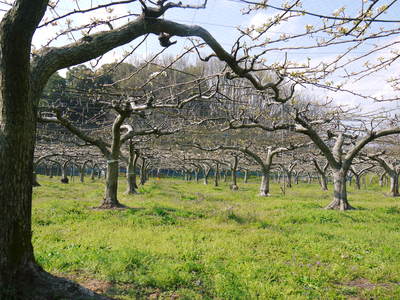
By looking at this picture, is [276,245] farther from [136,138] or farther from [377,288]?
[136,138]

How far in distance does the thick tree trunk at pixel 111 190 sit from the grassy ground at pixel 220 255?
130cm

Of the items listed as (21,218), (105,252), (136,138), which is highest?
(136,138)

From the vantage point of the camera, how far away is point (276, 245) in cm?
654

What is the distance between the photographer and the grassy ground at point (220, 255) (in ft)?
14.1

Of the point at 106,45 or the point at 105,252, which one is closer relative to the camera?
the point at 106,45

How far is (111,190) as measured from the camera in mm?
10852

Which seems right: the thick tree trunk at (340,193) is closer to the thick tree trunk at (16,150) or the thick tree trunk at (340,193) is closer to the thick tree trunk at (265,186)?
the thick tree trunk at (265,186)

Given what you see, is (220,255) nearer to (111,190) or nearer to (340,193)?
(111,190)

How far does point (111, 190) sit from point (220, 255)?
6272 mm

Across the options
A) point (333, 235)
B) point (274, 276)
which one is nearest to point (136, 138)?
point (333, 235)

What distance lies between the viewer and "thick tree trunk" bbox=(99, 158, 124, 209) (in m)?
10.7

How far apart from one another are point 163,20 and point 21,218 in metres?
2.77

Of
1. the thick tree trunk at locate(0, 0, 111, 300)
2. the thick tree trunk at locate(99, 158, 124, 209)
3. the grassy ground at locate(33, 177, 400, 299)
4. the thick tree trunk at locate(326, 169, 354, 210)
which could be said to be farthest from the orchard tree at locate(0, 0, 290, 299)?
the thick tree trunk at locate(326, 169, 354, 210)

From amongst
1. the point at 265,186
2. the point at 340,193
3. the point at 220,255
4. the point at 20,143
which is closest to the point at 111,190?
the point at 220,255
